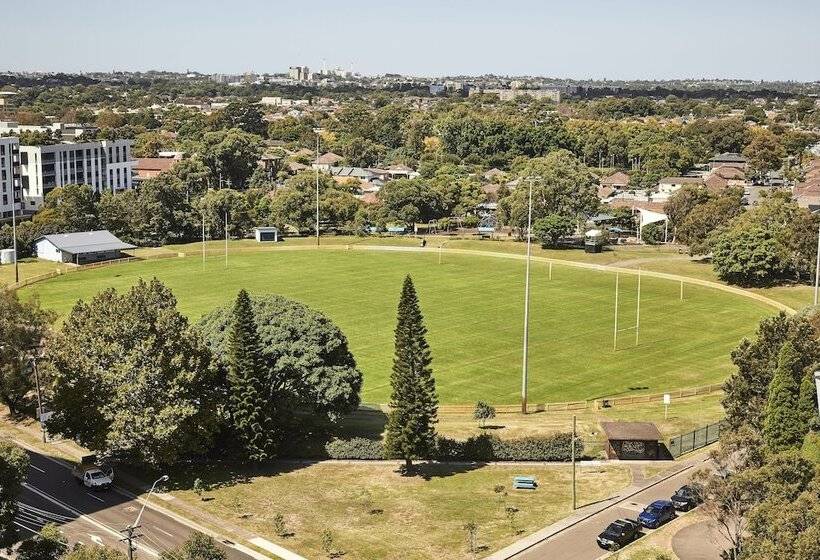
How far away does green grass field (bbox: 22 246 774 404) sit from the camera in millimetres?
69312

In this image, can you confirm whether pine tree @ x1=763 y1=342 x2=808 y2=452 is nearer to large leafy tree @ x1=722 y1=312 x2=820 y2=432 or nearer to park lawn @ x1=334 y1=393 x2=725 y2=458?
large leafy tree @ x1=722 y1=312 x2=820 y2=432

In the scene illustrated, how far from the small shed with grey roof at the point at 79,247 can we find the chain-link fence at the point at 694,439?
81441 mm

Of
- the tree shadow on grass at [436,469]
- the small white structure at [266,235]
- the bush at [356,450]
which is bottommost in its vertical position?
the tree shadow on grass at [436,469]

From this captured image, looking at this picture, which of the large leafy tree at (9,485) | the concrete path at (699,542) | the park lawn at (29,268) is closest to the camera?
the large leafy tree at (9,485)

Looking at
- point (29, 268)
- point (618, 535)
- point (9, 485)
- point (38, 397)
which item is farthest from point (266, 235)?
point (618, 535)

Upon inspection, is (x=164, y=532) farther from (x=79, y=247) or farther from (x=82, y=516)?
(x=79, y=247)

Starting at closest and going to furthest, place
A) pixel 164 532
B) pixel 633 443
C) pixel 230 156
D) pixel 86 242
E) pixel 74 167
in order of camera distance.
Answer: pixel 164 532
pixel 633 443
pixel 86 242
pixel 74 167
pixel 230 156

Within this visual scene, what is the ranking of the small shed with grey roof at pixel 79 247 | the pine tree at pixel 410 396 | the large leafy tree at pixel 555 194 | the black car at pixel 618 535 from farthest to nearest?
the large leafy tree at pixel 555 194 → the small shed with grey roof at pixel 79 247 → the pine tree at pixel 410 396 → the black car at pixel 618 535

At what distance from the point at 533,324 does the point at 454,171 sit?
89.1m

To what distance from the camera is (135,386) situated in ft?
153

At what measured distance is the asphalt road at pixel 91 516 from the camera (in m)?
39.5

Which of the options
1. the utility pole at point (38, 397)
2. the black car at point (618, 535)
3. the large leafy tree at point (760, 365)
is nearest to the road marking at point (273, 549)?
the black car at point (618, 535)

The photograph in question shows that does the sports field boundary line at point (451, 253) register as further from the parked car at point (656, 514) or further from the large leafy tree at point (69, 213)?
the parked car at point (656, 514)

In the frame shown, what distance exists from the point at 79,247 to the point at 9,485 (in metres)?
81.2
